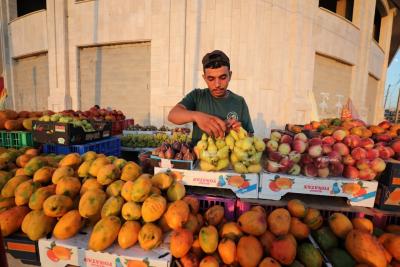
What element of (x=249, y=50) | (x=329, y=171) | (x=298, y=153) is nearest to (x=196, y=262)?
(x=298, y=153)

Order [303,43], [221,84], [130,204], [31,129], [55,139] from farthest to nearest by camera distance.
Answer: [303,43] → [31,129] → [55,139] → [221,84] → [130,204]

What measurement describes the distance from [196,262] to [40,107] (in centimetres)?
1522

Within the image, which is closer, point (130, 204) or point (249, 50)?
point (130, 204)

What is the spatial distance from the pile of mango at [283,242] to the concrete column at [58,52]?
39.3ft

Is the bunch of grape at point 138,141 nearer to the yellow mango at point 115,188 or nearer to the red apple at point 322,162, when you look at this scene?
the yellow mango at point 115,188

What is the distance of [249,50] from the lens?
8.55 metres

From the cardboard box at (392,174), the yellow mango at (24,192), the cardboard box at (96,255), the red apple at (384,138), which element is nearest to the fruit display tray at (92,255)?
the cardboard box at (96,255)

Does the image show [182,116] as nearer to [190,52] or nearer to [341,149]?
[341,149]

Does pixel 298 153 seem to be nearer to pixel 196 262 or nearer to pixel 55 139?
pixel 196 262

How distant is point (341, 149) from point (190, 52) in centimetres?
777

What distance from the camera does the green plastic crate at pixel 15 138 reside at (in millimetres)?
3314

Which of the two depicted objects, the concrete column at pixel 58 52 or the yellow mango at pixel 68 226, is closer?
the yellow mango at pixel 68 226

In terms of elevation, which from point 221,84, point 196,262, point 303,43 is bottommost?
point 196,262

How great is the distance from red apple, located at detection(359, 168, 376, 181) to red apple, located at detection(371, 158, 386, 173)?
0.11 ft
